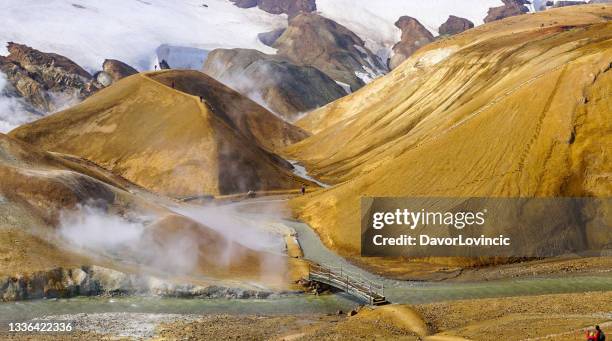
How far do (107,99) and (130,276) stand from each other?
78495 millimetres

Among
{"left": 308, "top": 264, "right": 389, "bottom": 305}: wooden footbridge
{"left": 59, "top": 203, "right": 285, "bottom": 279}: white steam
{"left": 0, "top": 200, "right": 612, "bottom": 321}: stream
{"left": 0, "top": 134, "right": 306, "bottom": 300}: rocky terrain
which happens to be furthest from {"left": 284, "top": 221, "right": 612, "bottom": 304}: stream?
{"left": 59, "top": 203, "right": 285, "bottom": 279}: white steam

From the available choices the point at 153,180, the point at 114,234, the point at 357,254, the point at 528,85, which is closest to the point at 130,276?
the point at 114,234

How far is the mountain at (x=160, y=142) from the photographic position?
100688 mm

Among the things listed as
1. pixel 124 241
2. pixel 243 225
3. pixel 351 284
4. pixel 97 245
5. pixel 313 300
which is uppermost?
pixel 243 225

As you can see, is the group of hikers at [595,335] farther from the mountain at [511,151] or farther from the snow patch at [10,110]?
the snow patch at [10,110]

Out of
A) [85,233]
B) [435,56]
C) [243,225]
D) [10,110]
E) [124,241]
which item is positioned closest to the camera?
[85,233]

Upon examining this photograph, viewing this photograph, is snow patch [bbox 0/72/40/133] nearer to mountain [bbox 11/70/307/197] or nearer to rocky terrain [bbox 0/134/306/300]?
mountain [bbox 11/70/307/197]

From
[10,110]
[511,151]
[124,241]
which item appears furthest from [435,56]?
[124,241]

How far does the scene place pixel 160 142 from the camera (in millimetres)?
→ 107250

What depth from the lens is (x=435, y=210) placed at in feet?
205

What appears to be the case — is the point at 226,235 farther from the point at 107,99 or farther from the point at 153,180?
the point at 107,99

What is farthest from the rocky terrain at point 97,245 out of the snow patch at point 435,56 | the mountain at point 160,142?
the snow patch at point 435,56

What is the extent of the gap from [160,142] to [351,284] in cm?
6429

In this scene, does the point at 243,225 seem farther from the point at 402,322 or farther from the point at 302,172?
the point at 302,172
